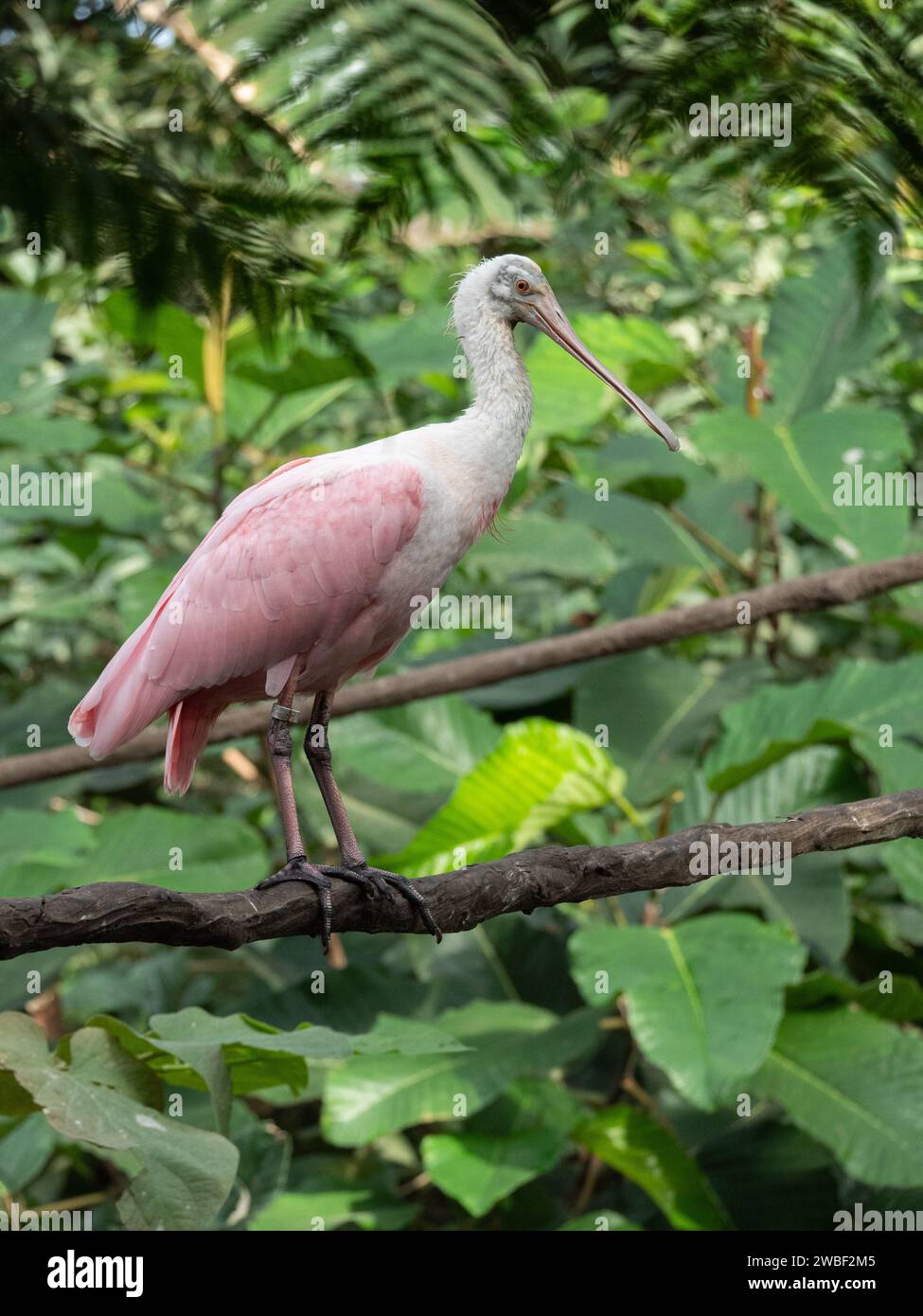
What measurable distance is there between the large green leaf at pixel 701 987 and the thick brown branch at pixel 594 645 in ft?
2.35

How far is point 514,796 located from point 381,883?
3.10 ft

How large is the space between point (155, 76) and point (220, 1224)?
8.76ft

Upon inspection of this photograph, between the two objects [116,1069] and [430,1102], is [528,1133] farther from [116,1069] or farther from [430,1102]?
[116,1069]

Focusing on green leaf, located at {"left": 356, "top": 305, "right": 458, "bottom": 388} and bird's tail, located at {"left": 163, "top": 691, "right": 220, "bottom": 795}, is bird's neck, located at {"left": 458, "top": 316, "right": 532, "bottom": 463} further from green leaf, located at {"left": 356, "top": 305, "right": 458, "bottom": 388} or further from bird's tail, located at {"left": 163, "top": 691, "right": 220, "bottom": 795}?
green leaf, located at {"left": 356, "top": 305, "right": 458, "bottom": 388}

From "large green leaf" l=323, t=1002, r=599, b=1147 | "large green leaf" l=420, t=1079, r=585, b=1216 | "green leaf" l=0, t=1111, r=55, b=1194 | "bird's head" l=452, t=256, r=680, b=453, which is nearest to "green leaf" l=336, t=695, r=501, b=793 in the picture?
"large green leaf" l=323, t=1002, r=599, b=1147

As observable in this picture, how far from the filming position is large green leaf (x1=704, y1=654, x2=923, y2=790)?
11.0 feet

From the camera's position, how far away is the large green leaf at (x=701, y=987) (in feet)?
9.27

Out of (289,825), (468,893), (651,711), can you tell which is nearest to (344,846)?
(289,825)

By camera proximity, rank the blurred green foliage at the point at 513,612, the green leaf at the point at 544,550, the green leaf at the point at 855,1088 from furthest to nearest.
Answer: the green leaf at the point at 544,550 → the green leaf at the point at 855,1088 → the blurred green foliage at the point at 513,612

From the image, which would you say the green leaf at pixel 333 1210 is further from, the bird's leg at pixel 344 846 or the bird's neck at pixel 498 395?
the bird's neck at pixel 498 395

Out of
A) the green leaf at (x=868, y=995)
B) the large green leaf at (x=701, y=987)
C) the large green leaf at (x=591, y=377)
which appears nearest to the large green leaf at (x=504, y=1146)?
the large green leaf at (x=701, y=987)

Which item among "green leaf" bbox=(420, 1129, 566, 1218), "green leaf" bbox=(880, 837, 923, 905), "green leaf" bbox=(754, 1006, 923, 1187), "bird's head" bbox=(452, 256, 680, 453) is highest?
"bird's head" bbox=(452, 256, 680, 453)

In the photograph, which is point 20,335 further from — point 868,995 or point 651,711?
point 868,995

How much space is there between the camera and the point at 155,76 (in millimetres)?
1256
